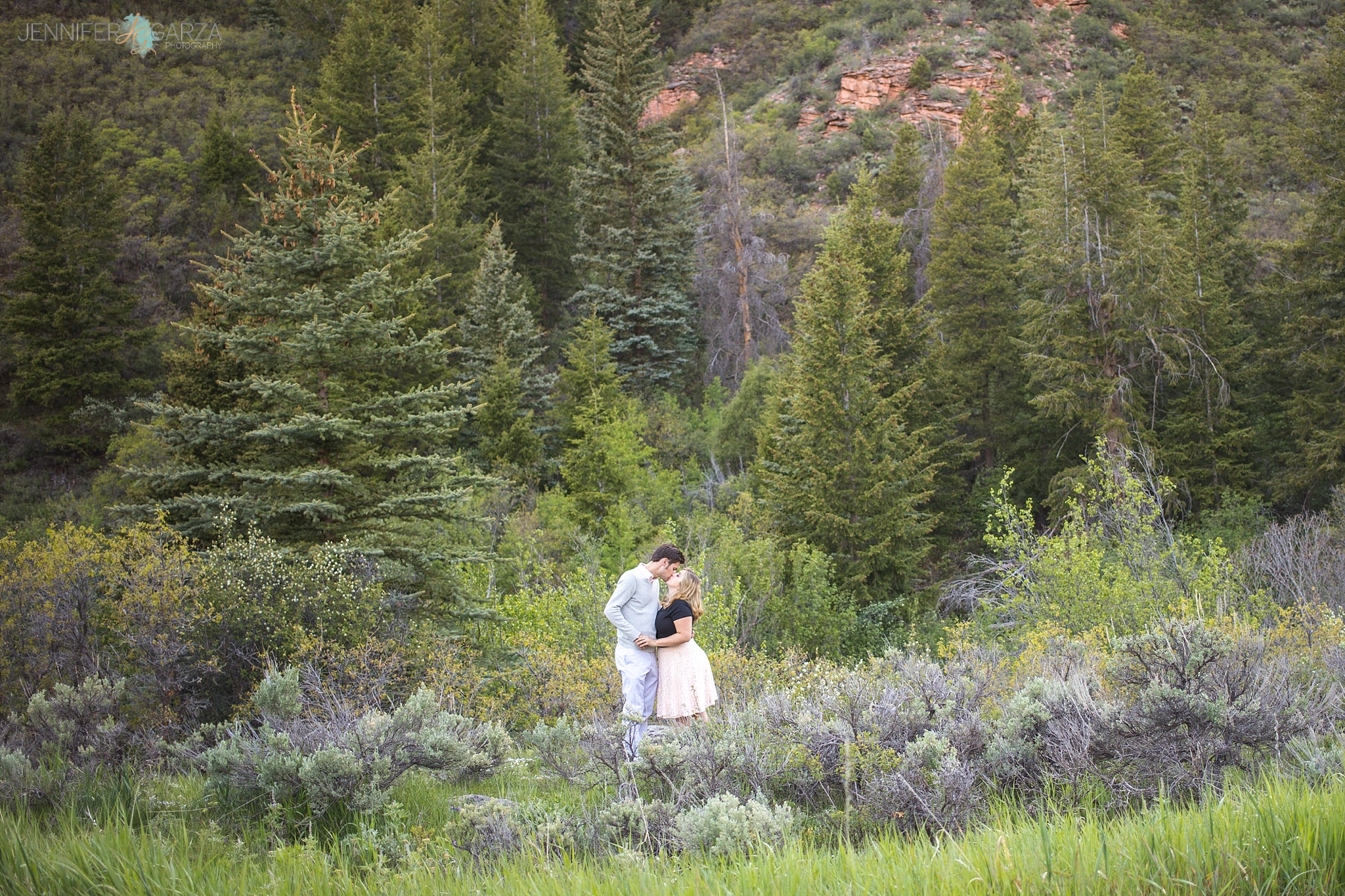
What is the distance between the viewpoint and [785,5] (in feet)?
201

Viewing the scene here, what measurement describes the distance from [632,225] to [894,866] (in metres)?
31.1

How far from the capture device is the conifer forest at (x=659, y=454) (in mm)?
4879

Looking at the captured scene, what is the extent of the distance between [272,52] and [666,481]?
1432 inches

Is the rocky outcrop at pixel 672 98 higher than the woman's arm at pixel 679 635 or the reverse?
higher

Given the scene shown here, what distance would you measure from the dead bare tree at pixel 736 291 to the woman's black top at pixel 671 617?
2753 cm

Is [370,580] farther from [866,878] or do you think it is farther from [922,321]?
[922,321]

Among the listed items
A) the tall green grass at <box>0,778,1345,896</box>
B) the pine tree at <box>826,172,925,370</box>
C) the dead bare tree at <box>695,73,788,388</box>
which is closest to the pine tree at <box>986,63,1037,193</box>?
the dead bare tree at <box>695,73,788,388</box>

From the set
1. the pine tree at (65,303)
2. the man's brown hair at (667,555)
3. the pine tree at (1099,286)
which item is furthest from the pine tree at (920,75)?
the man's brown hair at (667,555)

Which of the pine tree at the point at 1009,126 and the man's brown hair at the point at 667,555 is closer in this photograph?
the man's brown hair at the point at 667,555

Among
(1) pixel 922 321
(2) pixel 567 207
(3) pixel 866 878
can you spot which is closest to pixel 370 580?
(3) pixel 866 878

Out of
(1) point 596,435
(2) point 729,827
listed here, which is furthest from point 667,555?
(1) point 596,435

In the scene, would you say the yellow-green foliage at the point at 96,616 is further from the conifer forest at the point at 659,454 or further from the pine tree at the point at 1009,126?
the pine tree at the point at 1009,126

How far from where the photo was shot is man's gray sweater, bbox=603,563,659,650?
7176mm

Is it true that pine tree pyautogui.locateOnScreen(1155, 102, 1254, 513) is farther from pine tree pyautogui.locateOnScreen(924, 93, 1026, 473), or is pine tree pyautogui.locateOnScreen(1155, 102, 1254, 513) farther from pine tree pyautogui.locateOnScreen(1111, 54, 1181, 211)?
pine tree pyautogui.locateOnScreen(924, 93, 1026, 473)
